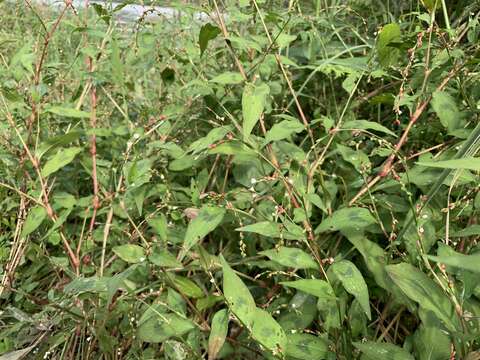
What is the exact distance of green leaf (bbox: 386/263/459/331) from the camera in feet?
2.27

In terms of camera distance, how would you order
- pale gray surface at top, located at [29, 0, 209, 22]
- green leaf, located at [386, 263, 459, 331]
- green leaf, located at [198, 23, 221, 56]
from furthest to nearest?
pale gray surface at top, located at [29, 0, 209, 22] < green leaf, located at [198, 23, 221, 56] < green leaf, located at [386, 263, 459, 331]

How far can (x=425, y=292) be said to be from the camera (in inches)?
27.7

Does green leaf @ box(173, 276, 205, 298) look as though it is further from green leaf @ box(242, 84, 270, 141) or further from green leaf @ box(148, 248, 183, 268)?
green leaf @ box(242, 84, 270, 141)

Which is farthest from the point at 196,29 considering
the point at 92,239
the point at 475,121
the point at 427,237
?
the point at 427,237

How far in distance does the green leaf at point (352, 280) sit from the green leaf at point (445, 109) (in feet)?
1.33

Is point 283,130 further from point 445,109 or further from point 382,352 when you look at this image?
point 382,352

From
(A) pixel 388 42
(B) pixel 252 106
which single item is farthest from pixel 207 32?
(A) pixel 388 42

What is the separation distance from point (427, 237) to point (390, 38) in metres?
0.39

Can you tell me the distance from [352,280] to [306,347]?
5.4 inches

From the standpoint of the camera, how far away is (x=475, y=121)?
1.11 meters

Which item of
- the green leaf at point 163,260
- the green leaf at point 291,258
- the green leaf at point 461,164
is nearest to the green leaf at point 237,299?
the green leaf at point 291,258

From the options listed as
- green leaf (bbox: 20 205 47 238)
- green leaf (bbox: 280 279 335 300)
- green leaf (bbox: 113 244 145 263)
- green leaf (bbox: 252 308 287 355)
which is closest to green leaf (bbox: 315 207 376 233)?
green leaf (bbox: 280 279 335 300)

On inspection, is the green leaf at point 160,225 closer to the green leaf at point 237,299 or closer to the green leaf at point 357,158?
the green leaf at point 237,299

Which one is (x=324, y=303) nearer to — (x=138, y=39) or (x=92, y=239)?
(x=92, y=239)
